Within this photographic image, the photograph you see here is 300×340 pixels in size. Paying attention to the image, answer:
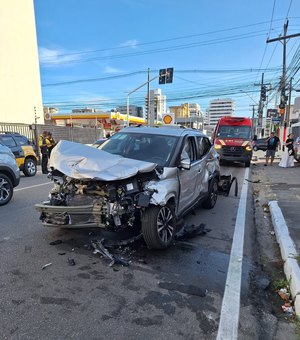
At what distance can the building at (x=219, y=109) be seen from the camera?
80800 mm

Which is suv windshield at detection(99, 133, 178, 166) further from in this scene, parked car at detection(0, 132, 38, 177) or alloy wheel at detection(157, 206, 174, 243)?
parked car at detection(0, 132, 38, 177)

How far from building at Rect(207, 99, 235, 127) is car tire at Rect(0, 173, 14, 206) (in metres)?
76.3

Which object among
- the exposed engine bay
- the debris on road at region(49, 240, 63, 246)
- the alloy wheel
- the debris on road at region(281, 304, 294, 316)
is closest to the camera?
the debris on road at region(281, 304, 294, 316)

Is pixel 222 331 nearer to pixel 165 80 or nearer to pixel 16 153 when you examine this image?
pixel 16 153

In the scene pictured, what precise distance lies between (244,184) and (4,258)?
861 centimetres

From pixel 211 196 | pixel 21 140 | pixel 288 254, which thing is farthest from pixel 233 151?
pixel 288 254

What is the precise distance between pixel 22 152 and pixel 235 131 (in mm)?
11262

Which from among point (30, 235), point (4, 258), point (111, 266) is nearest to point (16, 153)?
point (30, 235)

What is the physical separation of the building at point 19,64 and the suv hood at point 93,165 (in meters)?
23.9

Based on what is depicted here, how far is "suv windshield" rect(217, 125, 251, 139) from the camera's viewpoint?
1570cm

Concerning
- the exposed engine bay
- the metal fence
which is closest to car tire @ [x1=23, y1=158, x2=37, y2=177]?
the metal fence

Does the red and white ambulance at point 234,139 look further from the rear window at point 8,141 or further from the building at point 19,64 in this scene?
the building at point 19,64

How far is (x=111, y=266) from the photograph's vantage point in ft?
12.2

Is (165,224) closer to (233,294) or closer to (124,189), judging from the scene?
(124,189)
